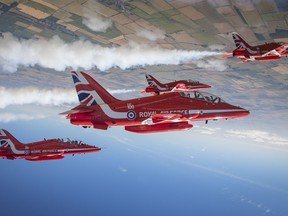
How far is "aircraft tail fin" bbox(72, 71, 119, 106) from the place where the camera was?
1066cm

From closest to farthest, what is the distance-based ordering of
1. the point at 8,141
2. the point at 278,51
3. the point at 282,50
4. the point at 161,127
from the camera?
1. the point at 161,127
2. the point at 282,50
3. the point at 278,51
4. the point at 8,141

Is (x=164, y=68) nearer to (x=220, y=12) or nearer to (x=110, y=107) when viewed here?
(x=220, y=12)

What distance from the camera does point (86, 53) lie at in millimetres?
27484

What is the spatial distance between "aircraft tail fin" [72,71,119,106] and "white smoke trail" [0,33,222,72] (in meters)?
14.9

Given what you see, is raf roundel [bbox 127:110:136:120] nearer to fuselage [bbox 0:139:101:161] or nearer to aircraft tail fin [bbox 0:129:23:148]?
fuselage [bbox 0:139:101:161]

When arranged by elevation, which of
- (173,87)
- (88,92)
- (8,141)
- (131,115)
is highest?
(173,87)

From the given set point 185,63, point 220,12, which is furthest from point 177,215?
point 220,12

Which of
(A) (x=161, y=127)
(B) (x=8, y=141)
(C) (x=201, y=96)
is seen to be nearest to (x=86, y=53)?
(B) (x=8, y=141)

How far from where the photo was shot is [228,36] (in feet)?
64.2

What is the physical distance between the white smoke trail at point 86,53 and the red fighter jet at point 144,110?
15194 millimetres

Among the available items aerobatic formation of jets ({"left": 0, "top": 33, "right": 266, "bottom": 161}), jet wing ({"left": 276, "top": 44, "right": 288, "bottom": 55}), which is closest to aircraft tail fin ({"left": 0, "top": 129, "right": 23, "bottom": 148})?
aerobatic formation of jets ({"left": 0, "top": 33, "right": 266, "bottom": 161})

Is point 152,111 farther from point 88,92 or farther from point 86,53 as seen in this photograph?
point 86,53

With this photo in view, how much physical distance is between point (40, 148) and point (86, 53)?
14.0 meters

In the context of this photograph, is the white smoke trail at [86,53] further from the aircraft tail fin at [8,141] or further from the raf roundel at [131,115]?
the raf roundel at [131,115]
